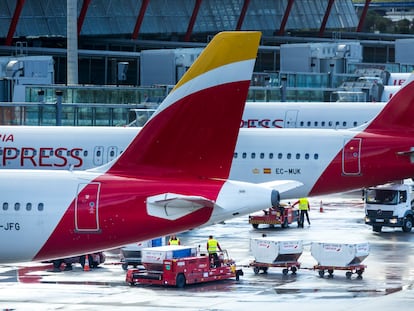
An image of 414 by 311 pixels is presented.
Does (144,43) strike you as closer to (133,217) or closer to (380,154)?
(380,154)

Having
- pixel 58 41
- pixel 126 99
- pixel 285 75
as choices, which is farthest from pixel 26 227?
pixel 58 41

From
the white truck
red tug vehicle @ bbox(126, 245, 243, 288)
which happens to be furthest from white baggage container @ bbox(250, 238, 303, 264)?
the white truck

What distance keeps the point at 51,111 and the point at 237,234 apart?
2099 cm

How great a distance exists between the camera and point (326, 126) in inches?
3282

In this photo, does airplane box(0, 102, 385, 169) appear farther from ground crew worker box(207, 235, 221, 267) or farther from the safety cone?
ground crew worker box(207, 235, 221, 267)

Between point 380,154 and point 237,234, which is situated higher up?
point 380,154

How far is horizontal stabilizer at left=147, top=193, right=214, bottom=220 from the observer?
122ft

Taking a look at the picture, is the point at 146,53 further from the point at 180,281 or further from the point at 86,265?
the point at 180,281

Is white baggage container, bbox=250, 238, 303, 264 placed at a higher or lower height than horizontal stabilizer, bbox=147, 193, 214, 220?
lower

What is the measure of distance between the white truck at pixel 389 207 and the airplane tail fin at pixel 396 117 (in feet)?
15.5

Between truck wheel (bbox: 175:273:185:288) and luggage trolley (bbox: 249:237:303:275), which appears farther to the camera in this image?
luggage trolley (bbox: 249:237:303:275)

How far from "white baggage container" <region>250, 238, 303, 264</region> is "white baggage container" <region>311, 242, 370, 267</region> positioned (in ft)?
3.31

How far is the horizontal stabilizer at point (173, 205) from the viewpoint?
3719cm

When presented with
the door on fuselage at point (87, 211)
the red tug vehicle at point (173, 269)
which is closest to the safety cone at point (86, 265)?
the red tug vehicle at point (173, 269)
